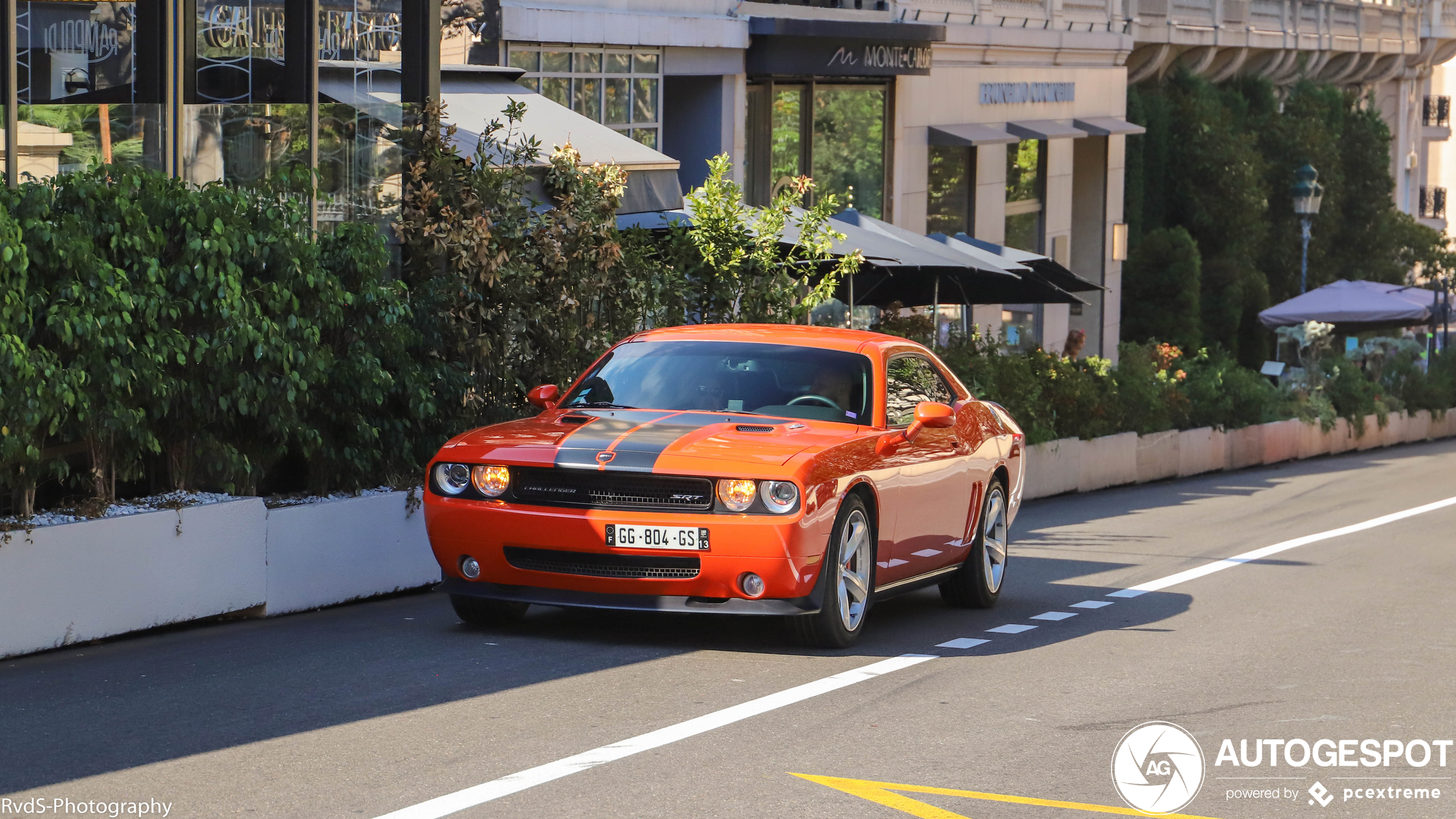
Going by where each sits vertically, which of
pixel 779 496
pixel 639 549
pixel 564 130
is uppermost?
pixel 564 130

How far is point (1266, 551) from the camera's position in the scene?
16047mm

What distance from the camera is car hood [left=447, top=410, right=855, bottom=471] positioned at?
29.9 feet

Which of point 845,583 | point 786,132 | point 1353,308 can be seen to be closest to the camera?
point 845,583

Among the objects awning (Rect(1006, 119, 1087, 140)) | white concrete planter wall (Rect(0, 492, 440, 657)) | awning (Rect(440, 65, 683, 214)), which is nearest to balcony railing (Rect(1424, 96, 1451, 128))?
awning (Rect(1006, 119, 1087, 140))

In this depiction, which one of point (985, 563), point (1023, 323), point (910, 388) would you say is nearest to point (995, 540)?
point (985, 563)

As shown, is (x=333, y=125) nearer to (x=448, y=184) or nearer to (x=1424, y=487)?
(x=448, y=184)

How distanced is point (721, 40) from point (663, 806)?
2004 cm

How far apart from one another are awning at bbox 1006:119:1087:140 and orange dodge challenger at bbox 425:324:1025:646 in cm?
2442

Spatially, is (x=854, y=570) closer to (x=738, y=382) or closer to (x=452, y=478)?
(x=738, y=382)

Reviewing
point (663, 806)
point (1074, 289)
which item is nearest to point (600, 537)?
point (663, 806)

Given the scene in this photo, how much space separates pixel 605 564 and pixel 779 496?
0.85 meters

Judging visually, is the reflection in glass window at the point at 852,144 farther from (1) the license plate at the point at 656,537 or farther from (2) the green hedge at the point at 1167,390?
(1) the license plate at the point at 656,537

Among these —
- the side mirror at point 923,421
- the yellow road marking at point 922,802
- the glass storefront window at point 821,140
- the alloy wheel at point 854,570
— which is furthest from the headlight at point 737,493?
the glass storefront window at point 821,140

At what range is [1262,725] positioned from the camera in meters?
8.12
